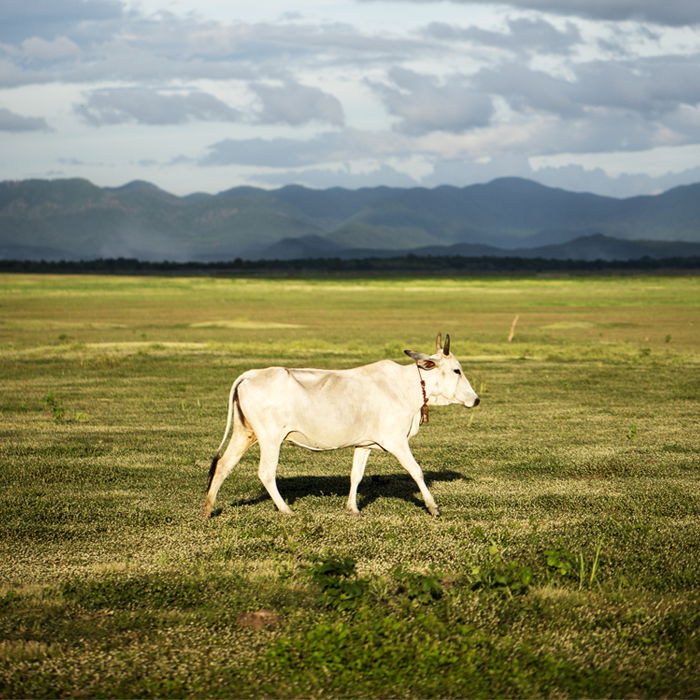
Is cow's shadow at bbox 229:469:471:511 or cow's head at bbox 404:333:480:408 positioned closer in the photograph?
cow's head at bbox 404:333:480:408

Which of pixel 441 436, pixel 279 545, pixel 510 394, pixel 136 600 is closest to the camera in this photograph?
pixel 136 600

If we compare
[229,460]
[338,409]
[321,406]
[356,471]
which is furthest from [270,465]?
[356,471]

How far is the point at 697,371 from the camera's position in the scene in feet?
124

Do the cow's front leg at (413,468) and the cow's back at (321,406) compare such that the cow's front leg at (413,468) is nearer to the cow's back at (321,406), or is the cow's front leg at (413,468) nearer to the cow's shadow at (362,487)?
the cow's back at (321,406)

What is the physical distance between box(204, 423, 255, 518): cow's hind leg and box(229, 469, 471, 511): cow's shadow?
1.38m

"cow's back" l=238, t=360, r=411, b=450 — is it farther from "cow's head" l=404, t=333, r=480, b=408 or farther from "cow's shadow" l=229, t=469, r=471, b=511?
"cow's shadow" l=229, t=469, r=471, b=511

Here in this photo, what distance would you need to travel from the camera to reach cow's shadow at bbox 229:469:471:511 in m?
14.8

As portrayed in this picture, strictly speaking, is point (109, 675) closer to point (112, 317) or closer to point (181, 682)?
point (181, 682)

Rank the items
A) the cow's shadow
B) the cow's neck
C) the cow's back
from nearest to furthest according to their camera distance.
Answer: the cow's back → the cow's neck → the cow's shadow

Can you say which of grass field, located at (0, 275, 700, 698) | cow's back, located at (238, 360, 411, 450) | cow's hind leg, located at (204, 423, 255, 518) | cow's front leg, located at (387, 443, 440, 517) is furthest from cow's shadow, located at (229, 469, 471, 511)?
cow's back, located at (238, 360, 411, 450)

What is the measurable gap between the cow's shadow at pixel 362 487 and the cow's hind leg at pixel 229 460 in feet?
4.53

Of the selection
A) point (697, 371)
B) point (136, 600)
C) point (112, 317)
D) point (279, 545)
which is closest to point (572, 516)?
point (279, 545)

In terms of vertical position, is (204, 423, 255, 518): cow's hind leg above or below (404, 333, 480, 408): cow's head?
below

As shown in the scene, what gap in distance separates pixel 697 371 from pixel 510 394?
11572 millimetres
